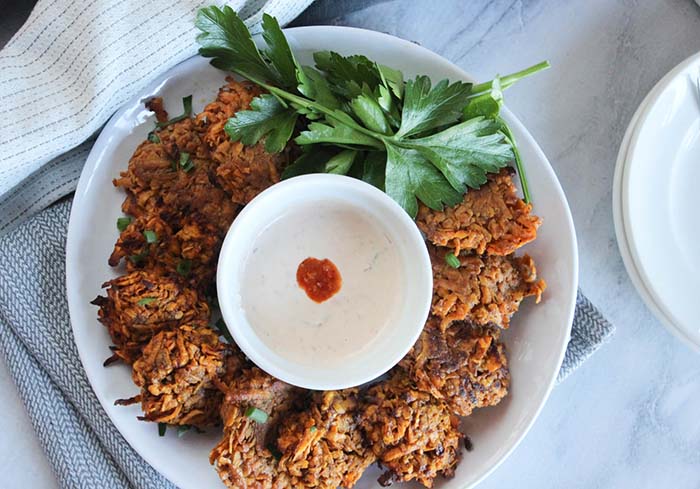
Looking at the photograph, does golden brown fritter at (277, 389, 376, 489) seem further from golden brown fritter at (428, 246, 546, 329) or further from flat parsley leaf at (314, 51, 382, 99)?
flat parsley leaf at (314, 51, 382, 99)

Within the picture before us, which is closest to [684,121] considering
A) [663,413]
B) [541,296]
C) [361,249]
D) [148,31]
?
[541,296]

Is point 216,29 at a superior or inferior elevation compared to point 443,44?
superior

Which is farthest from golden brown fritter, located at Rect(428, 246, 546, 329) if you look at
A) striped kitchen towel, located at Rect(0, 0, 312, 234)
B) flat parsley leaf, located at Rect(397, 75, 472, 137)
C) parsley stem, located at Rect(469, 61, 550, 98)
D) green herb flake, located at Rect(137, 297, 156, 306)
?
striped kitchen towel, located at Rect(0, 0, 312, 234)

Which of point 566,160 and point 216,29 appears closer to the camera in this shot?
point 216,29

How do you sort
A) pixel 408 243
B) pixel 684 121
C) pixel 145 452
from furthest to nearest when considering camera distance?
pixel 684 121
pixel 145 452
pixel 408 243

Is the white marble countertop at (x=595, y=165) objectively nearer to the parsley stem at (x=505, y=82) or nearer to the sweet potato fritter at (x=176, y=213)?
the parsley stem at (x=505, y=82)

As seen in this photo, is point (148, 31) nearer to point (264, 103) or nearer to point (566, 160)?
point (264, 103)

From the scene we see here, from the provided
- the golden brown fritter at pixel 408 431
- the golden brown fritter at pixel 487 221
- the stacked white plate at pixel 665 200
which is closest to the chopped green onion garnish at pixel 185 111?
the golden brown fritter at pixel 487 221
